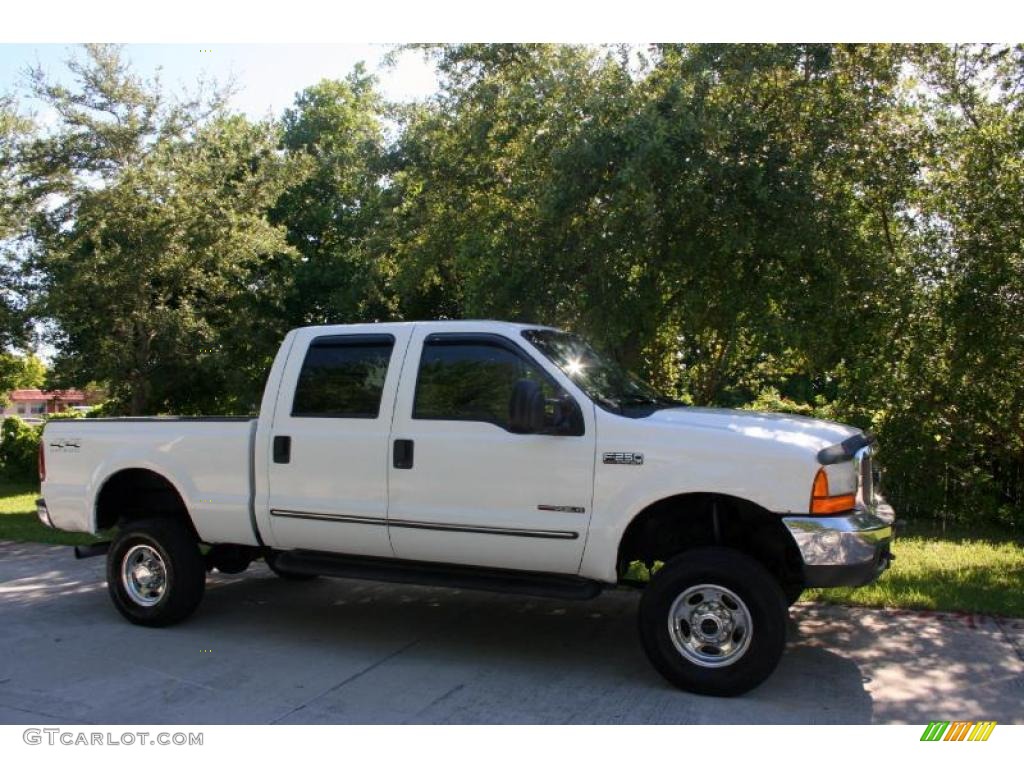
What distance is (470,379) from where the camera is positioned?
601 centimetres

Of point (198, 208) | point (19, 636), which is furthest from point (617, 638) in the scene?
point (198, 208)

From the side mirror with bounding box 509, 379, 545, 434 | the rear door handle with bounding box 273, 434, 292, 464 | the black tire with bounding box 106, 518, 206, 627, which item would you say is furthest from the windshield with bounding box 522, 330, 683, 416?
the black tire with bounding box 106, 518, 206, 627

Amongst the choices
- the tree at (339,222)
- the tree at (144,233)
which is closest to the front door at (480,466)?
the tree at (339,222)

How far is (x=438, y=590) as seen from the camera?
796 centimetres

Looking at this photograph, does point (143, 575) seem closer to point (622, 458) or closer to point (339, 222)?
point (622, 458)

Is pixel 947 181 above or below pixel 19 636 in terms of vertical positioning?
above

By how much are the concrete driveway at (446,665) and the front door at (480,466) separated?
760 millimetres

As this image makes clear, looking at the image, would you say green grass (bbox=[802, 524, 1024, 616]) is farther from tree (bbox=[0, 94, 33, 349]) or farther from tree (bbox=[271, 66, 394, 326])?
tree (bbox=[0, 94, 33, 349])

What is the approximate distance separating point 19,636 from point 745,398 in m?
18.8

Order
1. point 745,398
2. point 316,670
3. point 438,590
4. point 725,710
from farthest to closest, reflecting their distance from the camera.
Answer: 1. point 745,398
2. point 438,590
3. point 316,670
4. point 725,710

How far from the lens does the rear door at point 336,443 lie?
609 centimetres

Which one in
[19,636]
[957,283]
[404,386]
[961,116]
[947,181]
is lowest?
[19,636]

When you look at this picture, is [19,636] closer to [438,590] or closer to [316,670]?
[316,670]
